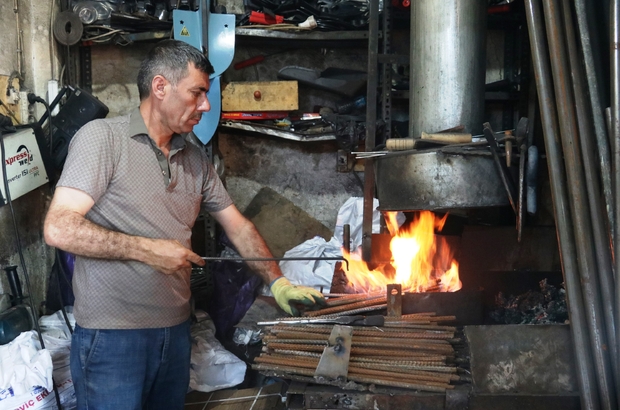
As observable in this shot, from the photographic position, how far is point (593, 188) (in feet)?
7.21

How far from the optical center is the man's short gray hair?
2523mm

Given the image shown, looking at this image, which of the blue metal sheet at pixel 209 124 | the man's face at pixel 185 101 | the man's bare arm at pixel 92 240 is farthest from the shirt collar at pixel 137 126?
the blue metal sheet at pixel 209 124

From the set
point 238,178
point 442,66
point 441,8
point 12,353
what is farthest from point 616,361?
point 238,178

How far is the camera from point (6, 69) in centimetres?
359

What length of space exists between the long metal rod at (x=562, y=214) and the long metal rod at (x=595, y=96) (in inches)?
6.0

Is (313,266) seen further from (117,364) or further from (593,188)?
(593,188)

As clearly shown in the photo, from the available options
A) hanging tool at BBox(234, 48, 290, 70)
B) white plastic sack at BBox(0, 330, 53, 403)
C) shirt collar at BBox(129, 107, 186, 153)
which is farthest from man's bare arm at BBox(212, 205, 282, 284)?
hanging tool at BBox(234, 48, 290, 70)

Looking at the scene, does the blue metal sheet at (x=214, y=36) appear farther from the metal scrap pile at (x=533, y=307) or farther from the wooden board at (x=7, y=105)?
the metal scrap pile at (x=533, y=307)

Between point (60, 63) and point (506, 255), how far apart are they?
133 inches

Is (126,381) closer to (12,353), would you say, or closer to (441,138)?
(12,353)

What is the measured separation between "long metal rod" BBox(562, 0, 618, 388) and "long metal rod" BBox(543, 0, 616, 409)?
0.07ft

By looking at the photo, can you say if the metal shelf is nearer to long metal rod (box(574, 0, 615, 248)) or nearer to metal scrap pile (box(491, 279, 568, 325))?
long metal rod (box(574, 0, 615, 248))

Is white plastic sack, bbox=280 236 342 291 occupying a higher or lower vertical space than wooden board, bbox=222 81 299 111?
lower

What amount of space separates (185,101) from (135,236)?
0.64m
